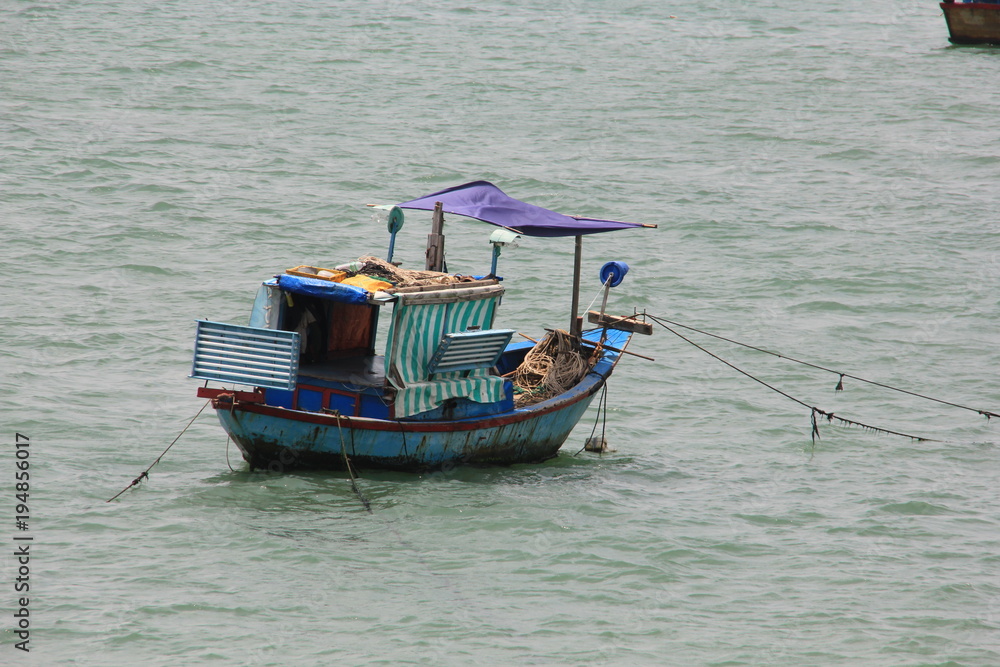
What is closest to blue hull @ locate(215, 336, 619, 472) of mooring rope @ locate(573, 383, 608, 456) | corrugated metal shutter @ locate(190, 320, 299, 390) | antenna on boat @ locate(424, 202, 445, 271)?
corrugated metal shutter @ locate(190, 320, 299, 390)

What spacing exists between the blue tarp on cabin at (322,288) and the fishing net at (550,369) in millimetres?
2485

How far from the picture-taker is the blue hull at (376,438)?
32.9 feet

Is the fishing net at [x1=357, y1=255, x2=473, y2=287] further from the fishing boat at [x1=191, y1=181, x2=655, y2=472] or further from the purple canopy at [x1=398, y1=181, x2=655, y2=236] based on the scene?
the purple canopy at [x1=398, y1=181, x2=655, y2=236]

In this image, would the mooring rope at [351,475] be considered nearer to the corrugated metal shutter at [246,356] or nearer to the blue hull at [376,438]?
the blue hull at [376,438]

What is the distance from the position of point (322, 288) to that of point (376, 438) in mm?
1433

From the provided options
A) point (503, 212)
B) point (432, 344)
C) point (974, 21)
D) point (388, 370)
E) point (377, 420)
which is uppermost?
point (974, 21)

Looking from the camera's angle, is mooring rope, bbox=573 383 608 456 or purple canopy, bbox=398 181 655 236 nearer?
purple canopy, bbox=398 181 655 236

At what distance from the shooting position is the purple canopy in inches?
434

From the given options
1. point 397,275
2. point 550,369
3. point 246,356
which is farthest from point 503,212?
point 246,356

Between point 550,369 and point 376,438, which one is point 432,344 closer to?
point 376,438

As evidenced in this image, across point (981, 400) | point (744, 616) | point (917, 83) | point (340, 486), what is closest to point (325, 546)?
point (340, 486)

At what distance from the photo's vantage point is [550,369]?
12.0m

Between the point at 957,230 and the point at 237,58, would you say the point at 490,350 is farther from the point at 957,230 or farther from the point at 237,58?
the point at 237,58

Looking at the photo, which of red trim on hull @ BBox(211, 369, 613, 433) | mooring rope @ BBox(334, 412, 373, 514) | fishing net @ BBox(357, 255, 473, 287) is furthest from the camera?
fishing net @ BBox(357, 255, 473, 287)
